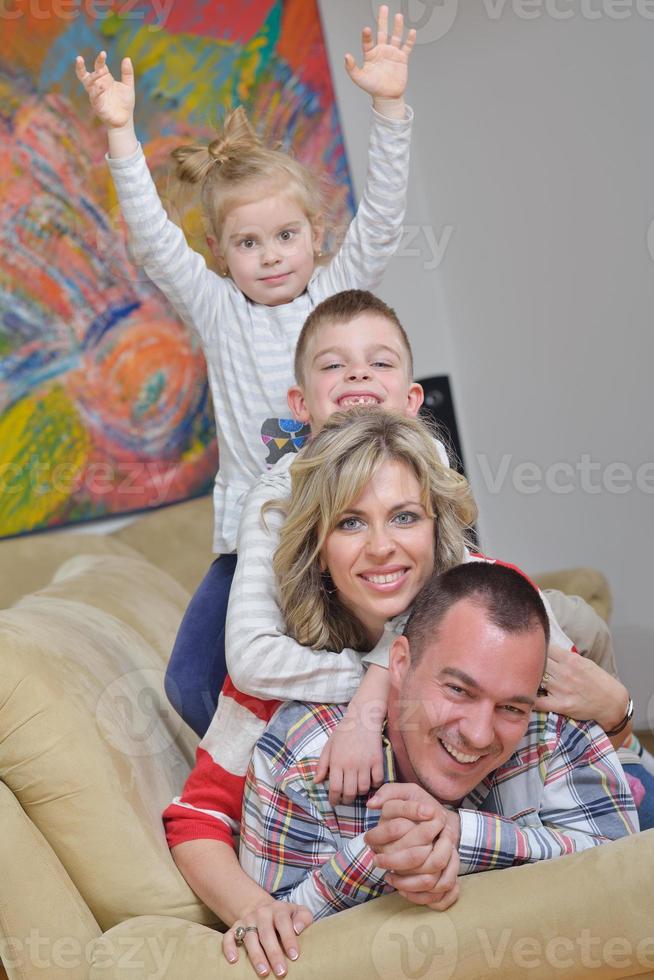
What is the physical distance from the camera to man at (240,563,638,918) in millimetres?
1329

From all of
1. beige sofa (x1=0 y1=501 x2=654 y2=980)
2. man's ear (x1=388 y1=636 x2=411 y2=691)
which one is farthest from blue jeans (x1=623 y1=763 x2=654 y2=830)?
man's ear (x1=388 y1=636 x2=411 y2=691)

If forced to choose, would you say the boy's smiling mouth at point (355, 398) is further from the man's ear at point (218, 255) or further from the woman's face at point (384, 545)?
the man's ear at point (218, 255)

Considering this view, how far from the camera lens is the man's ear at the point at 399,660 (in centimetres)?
144

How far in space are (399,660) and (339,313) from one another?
2.02 feet

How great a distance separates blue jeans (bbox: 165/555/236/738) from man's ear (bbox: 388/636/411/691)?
20.5 inches

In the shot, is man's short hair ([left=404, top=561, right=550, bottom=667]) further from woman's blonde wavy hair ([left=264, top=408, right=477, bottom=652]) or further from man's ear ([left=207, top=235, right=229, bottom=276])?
man's ear ([left=207, top=235, right=229, bottom=276])

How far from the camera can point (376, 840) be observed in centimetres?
127

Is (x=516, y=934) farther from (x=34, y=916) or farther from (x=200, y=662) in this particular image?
(x=200, y=662)

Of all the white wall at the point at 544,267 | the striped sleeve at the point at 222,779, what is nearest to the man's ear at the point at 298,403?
the striped sleeve at the point at 222,779

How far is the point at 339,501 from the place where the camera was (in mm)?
1524

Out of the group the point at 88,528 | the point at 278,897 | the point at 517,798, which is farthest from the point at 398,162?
the point at 88,528

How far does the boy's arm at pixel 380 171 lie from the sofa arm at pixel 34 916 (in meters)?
1.09
